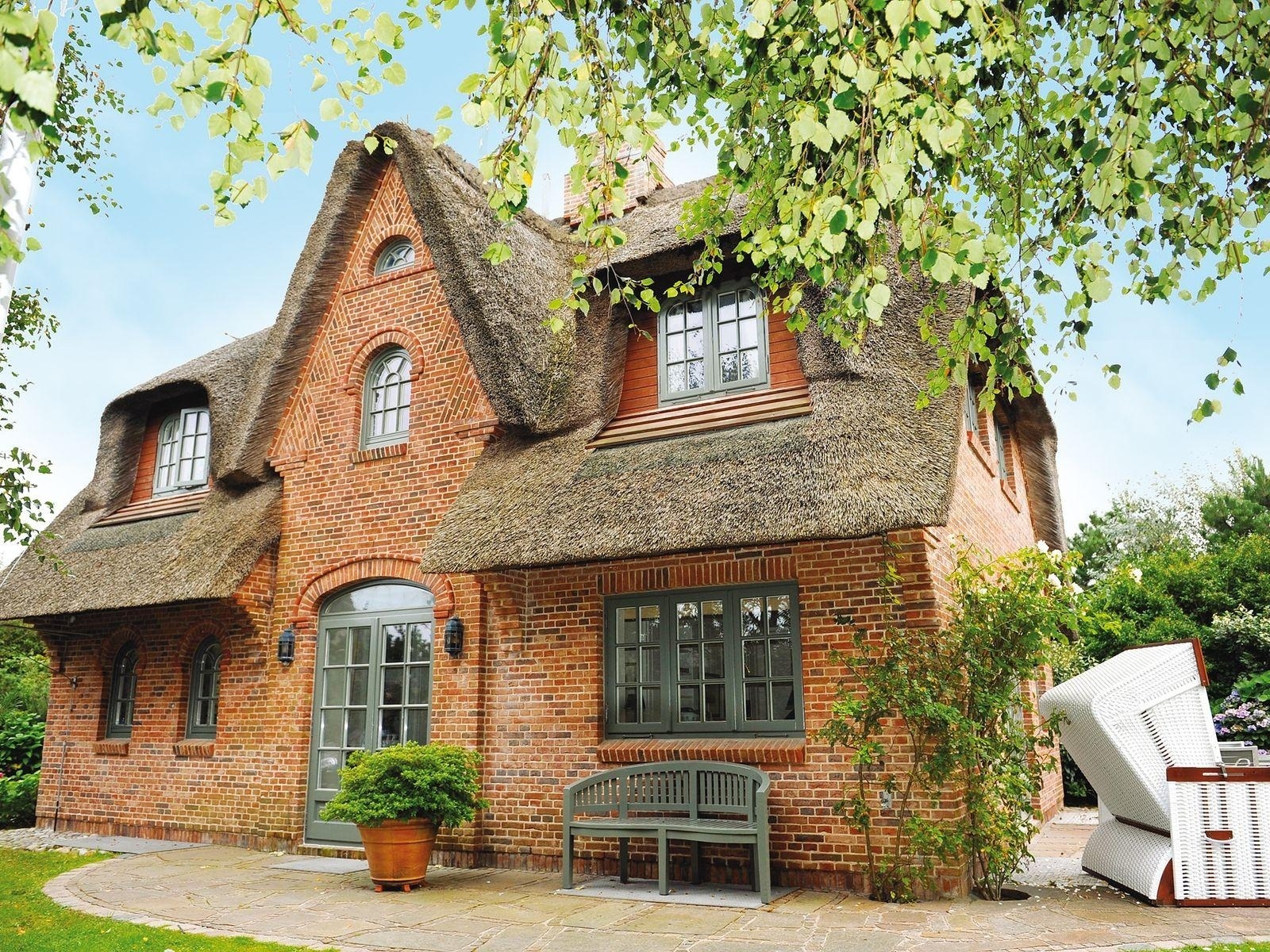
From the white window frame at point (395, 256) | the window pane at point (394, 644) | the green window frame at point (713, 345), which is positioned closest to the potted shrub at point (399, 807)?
the window pane at point (394, 644)

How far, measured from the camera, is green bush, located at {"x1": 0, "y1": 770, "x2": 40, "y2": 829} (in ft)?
41.5

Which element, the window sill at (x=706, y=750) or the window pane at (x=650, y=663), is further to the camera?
the window pane at (x=650, y=663)

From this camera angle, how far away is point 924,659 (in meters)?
6.94

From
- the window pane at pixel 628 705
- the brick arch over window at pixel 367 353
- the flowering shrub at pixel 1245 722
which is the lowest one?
the flowering shrub at pixel 1245 722

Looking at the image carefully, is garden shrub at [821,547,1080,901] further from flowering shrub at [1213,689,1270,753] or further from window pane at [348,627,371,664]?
flowering shrub at [1213,689,1270,753]

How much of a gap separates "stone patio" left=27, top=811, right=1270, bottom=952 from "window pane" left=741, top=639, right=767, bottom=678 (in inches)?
65.3

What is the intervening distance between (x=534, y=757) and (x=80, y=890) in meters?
3.85

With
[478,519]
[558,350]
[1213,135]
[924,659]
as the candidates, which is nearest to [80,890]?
[478,519]

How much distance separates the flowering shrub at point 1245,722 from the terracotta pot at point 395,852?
1161 centimetres

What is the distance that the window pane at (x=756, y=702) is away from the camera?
7.64m

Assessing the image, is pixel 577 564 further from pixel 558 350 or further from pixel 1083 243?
pixel 1083 243

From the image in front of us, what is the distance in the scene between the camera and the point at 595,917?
630 cm

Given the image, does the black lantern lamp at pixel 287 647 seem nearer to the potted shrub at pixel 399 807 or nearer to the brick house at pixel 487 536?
the brick house at pixel 487 536

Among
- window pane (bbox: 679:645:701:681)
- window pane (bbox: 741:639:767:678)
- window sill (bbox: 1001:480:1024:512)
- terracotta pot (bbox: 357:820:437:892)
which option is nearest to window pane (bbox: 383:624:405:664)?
terracotta pot (bbox: 357:820:437:892)
